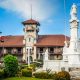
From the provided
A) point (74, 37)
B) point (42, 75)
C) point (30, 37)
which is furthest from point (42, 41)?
point (42, 75)

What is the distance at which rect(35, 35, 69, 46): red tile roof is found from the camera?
86000mm

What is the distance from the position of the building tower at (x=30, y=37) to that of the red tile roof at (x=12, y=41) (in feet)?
5.48

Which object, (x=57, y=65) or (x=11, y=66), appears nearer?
(x=11, y=66)

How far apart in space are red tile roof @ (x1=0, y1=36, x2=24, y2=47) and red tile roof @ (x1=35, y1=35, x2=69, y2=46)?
4902mm

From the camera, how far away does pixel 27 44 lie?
88.8 metres

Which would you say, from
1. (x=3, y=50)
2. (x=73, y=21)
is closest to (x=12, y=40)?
(x=3, y=50)

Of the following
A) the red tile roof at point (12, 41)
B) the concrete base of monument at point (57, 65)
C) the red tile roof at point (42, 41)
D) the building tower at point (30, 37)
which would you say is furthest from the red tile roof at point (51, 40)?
the concrete base of monument at point (57, 65)

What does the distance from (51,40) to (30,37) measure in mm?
5658

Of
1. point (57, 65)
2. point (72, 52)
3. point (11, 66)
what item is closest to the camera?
point (11, 66)

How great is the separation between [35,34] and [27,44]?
3.51m

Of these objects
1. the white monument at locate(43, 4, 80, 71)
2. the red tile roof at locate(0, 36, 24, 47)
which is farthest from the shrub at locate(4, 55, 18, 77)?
the red tile roof at locate(0, 36, 24, 47)

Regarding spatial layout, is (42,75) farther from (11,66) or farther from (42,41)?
(42,41)

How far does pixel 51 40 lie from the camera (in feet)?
287

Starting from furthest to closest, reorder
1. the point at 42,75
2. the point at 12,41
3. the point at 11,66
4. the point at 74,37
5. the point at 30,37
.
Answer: the point at 12,41 < the point at 30,37 < the point at 74,37 < the point at 11,66 < the point at 42,75
